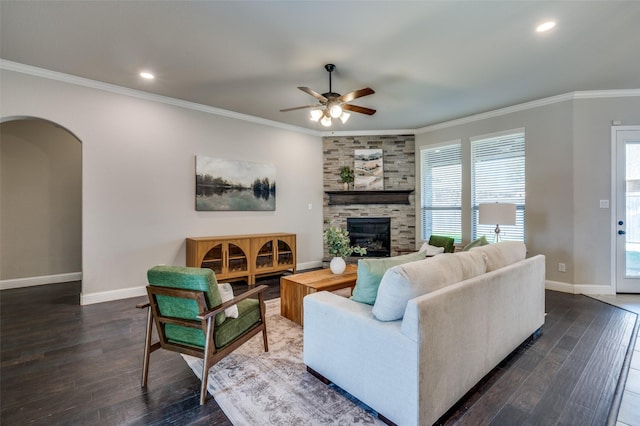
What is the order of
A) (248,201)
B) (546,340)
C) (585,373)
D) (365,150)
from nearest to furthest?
(585,373) → (546,340) → (248,201) → (365,150)

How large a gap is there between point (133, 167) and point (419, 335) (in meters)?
4.21

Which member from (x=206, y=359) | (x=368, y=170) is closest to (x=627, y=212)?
(x=368, y=170)

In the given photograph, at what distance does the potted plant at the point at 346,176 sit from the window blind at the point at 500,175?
2.24 metres

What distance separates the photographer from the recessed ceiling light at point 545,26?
254 cm

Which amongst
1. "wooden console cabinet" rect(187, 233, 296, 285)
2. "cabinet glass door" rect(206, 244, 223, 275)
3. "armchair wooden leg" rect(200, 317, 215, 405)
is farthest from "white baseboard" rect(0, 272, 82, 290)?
"armchair wooden leg" rect(200, 317, 215, 405)

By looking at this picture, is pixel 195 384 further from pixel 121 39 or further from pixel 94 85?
pixel 94 85

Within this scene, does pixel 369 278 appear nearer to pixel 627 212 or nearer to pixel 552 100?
pixel 552 100

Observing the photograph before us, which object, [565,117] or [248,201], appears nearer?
[565,117]

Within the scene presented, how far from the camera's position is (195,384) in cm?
202

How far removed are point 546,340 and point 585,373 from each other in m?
0.53

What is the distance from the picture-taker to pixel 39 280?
4570 mm

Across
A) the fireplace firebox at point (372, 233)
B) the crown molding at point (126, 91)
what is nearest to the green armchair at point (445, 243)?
the fireplace firebox at point (372, 233)

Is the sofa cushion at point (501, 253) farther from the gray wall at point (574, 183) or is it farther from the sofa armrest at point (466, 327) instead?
the gray wall at point (574, 183)

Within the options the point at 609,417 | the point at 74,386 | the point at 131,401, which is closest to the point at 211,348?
the point at 131,401
